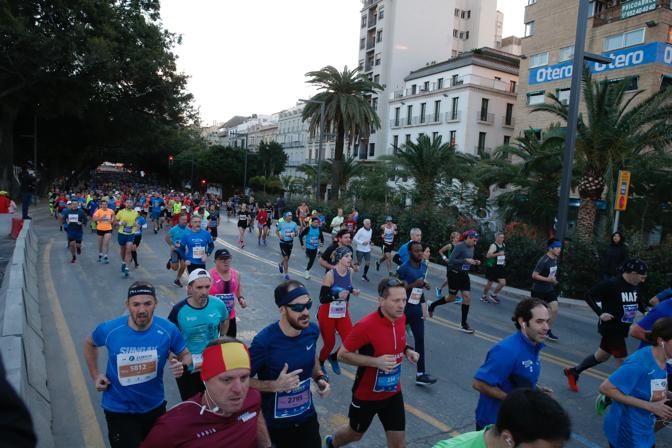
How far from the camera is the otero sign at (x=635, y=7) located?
2675 centimetres

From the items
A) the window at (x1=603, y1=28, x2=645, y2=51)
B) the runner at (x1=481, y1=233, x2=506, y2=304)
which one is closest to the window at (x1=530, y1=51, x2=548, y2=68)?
the window at (x1=603, y1=28, x2=645, y2=51)

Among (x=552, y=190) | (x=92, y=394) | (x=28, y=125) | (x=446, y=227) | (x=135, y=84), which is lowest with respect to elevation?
(x=92, y=394)

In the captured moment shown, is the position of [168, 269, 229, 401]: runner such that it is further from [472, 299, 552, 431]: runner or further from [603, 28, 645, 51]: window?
[603, 28, 645, 51]: window

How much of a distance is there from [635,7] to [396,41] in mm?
30962

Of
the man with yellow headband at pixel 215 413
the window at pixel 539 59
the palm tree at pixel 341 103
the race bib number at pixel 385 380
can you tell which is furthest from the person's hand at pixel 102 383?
the window at pixel 539 59

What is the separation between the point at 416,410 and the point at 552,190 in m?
16.3

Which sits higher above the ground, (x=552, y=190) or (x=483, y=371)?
(x=552, y=190)

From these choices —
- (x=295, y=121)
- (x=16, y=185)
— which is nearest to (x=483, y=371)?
(x=16, y=185)

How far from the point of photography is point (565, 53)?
3203 cm

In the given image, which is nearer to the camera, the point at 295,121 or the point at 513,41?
the point at 513,41

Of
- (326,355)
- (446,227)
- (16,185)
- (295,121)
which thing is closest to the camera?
(326,355)

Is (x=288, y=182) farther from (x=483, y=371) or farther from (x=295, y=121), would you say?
(x=483, y=371)

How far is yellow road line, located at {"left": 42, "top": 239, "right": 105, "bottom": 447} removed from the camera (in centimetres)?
464

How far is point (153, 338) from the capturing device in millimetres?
3699
